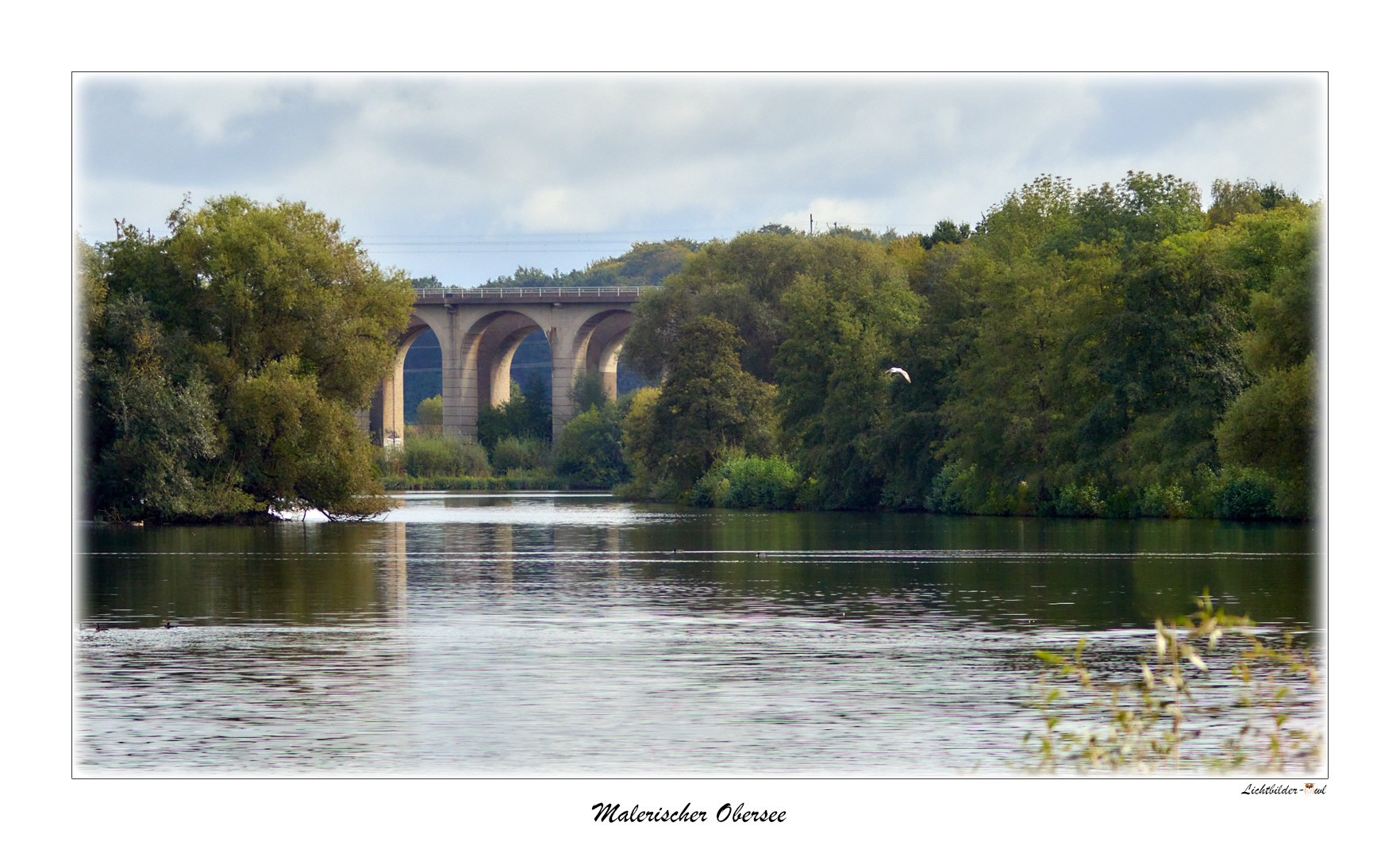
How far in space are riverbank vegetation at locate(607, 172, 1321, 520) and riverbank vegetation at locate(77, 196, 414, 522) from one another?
57.5ft

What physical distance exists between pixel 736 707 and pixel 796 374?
4860 cm

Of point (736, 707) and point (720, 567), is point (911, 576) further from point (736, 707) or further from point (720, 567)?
point (736, 707)

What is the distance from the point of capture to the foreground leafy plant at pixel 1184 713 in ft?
23.5

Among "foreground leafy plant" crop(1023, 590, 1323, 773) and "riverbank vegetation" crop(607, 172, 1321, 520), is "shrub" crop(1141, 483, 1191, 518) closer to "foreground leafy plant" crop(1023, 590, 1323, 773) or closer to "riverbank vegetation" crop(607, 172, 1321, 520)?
"riverbank vegetation" crop(607, 172, 1321, 520)

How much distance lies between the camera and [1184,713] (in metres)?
11.6

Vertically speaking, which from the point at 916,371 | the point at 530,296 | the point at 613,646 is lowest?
the point at 613,646

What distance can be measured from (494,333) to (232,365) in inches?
2305

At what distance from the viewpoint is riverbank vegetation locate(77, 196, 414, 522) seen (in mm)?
43156

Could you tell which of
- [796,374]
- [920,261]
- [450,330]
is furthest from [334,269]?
[450,330]

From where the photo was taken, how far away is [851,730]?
11.3m

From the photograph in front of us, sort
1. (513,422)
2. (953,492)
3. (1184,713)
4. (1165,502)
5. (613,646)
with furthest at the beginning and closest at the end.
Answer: (513,422) → (953,492) → (1165,502) → (613,646) → (1184,713)

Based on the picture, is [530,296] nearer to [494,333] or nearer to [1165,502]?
[494,333]

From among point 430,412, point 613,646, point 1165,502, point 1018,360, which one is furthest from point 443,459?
point 613,646

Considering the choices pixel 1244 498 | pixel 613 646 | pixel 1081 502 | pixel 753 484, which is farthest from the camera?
pixel 753 484
